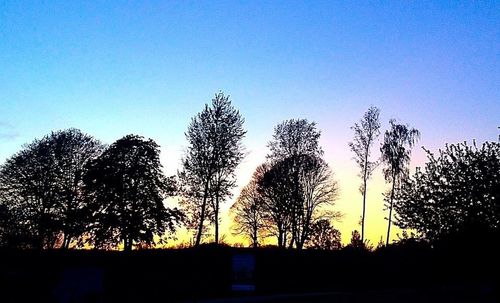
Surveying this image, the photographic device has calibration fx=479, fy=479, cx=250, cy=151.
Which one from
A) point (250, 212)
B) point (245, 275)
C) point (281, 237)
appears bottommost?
point (245, 275)

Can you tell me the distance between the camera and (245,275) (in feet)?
67.8

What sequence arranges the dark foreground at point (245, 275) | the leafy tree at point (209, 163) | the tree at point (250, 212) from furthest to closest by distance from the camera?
the tree at point (250, 212)
the leafy tree at point (209, 163)
the dark foreground at point (245, 275)

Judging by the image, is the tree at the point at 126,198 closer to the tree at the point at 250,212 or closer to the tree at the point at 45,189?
the tree at the point at 45,189

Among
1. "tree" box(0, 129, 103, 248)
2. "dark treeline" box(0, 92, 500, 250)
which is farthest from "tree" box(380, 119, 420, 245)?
"tree" box(0, 129, 103, 248)

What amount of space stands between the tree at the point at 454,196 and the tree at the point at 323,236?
16.0m

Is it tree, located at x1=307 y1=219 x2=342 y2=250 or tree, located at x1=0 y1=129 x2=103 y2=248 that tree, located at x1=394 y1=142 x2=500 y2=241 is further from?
tree, located at x1=0 y1=129 x2=103 y2=248

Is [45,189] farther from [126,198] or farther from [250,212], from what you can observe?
[250,212]

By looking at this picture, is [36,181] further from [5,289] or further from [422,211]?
[422,211]

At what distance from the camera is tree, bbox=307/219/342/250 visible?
41.7m

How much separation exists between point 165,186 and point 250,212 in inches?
439

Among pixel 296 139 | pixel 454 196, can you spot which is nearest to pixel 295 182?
pixel 296 139

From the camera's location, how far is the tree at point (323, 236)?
41.7m

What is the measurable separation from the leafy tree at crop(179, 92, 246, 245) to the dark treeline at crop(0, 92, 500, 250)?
0.07m

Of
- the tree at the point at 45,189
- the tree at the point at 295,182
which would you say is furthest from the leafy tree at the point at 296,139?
the tree at the point at 45,189
